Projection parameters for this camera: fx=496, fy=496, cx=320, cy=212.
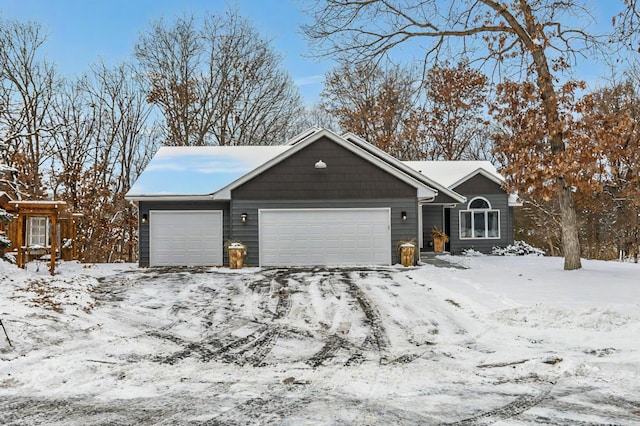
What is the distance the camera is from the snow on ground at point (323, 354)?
3.68 m

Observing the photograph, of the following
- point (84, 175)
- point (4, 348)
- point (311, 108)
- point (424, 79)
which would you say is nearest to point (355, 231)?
point (424, 79)

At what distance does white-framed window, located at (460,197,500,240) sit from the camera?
2098 centimetres

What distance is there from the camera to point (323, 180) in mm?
15000

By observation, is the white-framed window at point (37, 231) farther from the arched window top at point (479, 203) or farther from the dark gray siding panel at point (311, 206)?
the arched window top at point (479, 203)

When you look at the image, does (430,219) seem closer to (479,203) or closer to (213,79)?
(479,203)

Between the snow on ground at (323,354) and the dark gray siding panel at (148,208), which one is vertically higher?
the dark gray siding panel at (148,208)

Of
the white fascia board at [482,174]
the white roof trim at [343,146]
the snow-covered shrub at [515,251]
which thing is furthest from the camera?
the white fascia board at [482,174]

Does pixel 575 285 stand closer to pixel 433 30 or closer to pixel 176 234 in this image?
pixel 433 30

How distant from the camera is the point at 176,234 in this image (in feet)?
50.1

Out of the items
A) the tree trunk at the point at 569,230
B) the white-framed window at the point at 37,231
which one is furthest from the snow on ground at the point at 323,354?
the white-framed window at the point at 37,231

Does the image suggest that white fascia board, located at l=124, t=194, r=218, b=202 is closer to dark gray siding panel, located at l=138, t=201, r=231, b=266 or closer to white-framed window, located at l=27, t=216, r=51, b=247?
dark gray siding panel, located at l=138, t=201, r=231, b=266

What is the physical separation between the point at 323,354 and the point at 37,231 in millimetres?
12786

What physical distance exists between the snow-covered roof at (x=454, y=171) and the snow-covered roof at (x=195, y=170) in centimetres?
735

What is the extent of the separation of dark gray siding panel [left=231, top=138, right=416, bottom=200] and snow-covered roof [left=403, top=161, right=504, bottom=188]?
6715 millimetres
